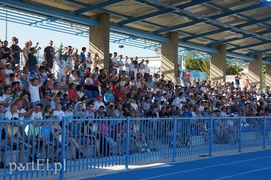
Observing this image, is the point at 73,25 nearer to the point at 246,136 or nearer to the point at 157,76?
the point at 157,76

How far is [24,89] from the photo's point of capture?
1599 centimetres

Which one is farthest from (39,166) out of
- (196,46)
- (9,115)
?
(196,46)

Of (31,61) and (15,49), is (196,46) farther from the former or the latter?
(15,49)

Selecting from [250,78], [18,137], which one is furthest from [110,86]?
[250,78]

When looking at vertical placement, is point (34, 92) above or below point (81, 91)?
below

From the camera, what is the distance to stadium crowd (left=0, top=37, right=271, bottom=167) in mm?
11745

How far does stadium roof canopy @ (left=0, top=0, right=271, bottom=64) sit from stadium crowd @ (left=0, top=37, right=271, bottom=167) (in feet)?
6.85

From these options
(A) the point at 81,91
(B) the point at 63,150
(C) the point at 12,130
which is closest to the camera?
(C) the point at 12,130

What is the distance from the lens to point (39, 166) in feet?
34.1

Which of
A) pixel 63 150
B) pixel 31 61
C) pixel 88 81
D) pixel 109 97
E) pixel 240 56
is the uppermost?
pixel 240 56

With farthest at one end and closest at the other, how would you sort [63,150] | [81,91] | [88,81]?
1. [88,81]
2. [81,91]
3. [63,150]

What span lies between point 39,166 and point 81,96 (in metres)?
7.79

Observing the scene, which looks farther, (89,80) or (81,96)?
(89,80)

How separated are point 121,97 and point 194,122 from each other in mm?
4873
